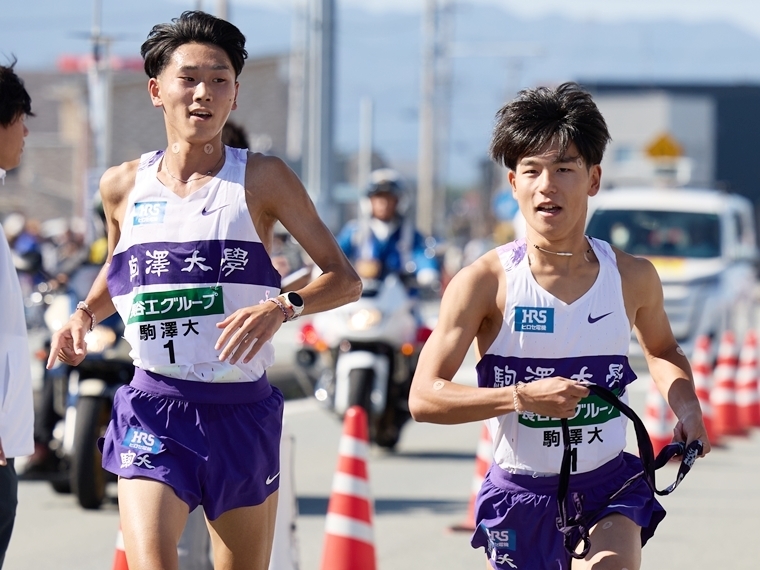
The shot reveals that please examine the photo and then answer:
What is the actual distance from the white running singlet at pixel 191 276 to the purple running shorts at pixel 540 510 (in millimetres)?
910

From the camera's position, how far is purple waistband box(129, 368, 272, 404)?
16.1ft

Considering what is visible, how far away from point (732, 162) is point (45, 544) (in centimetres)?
5795

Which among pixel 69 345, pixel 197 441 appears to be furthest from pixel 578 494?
pixel 69 345

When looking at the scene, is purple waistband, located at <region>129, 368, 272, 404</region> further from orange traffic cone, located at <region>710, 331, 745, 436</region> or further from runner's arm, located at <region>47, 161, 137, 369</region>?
orange traffic cone, located at <region>710, 331, 745, 436</region>

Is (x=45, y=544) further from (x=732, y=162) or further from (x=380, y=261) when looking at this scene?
(x=732, y=162)

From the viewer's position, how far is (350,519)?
7160 mm

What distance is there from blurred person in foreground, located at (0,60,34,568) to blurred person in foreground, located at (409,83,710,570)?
1389 millimetres

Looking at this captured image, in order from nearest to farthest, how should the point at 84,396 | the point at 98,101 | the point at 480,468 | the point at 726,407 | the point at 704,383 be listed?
the point at 480,468, the point at 84,396, the point at 704,383, the point at 726,407, the point at 98,101

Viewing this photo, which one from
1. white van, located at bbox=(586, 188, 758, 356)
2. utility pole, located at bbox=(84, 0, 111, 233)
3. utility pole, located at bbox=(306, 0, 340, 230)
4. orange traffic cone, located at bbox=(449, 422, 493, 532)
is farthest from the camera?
white van, located at bbox=(586, 188, 758, 356)

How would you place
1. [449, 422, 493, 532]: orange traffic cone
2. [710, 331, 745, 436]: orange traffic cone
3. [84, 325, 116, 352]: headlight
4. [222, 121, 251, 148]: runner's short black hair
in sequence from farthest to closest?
[710, 331, 745, 436]: orange traffic cone → [84, 325, 116, 352]: headlight → [449, 422, 493, 532]: orange traffic cone → [222, 121, 251, 148]: runner's short black hair

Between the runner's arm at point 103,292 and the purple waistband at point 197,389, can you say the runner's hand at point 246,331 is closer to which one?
the purple waistband at point 197,389

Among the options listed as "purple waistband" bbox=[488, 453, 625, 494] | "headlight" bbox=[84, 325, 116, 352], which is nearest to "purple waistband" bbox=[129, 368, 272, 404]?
"purple waistband" bbox=[488, 453, 625, 494]

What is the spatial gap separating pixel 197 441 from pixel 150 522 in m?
0.31

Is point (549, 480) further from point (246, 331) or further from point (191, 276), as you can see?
point (191, 276)
